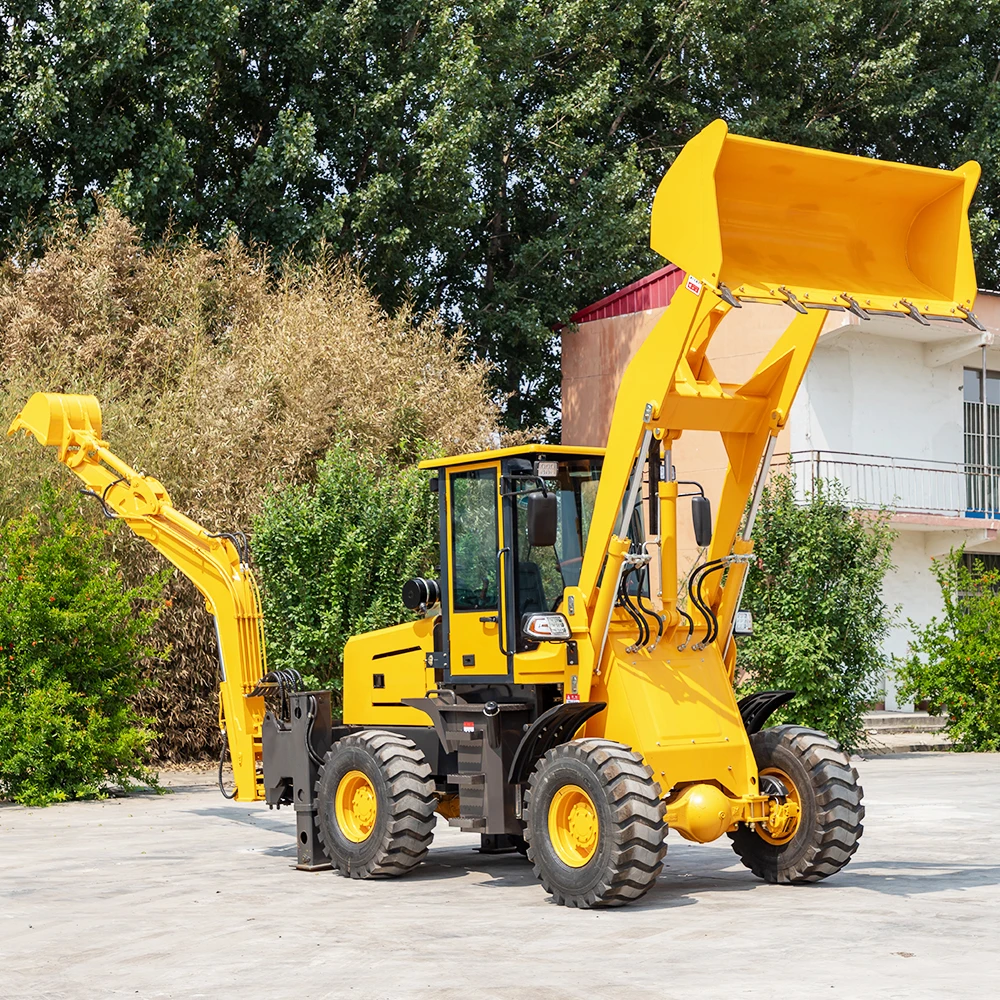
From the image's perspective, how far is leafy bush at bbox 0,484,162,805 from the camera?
1573cm

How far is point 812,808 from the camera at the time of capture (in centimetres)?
945

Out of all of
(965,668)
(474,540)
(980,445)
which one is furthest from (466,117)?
(474,540)

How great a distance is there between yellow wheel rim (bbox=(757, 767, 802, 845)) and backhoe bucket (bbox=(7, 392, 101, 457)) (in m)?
6.57

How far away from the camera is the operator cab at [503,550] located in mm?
9828

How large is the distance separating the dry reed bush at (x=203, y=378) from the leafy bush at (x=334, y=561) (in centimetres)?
143

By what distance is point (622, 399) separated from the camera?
31.1ft

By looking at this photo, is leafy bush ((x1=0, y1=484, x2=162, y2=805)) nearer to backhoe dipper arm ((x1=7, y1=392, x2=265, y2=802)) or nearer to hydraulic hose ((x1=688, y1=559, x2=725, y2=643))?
backhoe dipper arm ((x1=7, y1=392, x2=265, y2=802))

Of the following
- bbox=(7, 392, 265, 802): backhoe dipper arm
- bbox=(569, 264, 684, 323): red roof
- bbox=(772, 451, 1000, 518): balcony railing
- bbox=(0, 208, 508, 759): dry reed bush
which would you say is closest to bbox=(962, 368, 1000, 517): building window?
bbox=(772, 451, 1000, 518): balcony railing

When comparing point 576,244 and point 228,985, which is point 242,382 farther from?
point 228,985

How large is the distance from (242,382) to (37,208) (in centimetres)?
691

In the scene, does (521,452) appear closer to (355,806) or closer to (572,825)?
(572,825)

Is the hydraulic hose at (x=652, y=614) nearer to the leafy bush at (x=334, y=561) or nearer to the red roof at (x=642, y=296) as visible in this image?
the leafy bush at (x=334, y=561)

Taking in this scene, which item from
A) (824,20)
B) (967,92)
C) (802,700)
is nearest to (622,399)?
(802,700)

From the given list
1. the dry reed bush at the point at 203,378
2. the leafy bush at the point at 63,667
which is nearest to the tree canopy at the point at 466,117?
the dry reed bush at the point at 203,378
